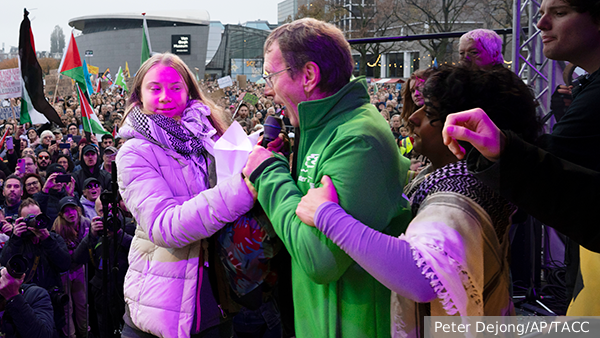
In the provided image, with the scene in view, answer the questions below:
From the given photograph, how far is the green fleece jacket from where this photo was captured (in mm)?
1243

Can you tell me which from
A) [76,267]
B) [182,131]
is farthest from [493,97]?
[76,267]

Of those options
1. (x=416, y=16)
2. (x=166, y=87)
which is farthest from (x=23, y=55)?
(x=416, y=16)

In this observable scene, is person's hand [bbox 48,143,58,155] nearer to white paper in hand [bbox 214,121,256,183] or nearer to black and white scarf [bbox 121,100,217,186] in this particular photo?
black and white scarf [bbox 121,100,217,186]

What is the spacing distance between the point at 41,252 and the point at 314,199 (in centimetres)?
364

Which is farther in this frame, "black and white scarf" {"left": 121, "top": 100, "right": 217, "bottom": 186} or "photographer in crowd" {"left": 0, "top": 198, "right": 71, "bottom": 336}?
"photographer in crowd" {"left": 0, "top": 198, "right": 71, "bottom": 336}

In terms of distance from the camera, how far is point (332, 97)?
136 centimetres

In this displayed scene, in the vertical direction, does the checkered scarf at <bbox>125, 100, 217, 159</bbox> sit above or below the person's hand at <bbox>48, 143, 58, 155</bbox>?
above

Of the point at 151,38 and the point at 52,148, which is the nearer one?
the point at 52,148

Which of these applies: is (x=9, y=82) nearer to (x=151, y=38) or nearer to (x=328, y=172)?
(x=328, y=172)

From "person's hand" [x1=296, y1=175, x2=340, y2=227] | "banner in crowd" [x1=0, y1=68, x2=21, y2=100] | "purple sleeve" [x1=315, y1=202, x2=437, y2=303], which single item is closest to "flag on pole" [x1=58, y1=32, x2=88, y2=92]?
"banner in crowd" [x1=0, y1=68, x2=21, y2=100]

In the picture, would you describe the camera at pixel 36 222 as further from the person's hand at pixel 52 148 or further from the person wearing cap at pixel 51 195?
the person's hand at pixel 52 148

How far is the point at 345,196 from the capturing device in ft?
4.07

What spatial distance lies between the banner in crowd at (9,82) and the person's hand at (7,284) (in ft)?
27.2

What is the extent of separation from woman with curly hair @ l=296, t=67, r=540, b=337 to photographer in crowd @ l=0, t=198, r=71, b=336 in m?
3.47
